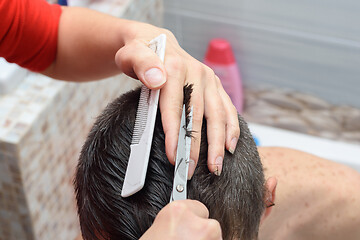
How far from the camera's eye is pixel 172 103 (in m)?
0.71

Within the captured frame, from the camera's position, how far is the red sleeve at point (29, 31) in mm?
971

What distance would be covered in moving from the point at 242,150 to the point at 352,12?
1079mm

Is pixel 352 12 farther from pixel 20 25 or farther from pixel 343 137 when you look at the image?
pixel 20 25

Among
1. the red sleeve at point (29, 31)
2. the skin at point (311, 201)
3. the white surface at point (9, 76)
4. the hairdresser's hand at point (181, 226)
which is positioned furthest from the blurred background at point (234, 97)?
the hairdresser's hand at point (181, 226)

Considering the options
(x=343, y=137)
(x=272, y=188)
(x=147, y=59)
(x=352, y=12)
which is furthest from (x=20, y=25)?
(x=343, y=137)

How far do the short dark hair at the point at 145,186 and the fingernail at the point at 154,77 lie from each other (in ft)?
0.17

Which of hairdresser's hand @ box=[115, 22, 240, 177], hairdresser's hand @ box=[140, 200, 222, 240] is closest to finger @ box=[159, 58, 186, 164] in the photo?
hairdresser's hand @ box=[115, 22, 240, 177]

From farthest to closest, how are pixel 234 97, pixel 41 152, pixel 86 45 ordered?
pixel 234 97 < pixel 41 152 < pixel 86 45

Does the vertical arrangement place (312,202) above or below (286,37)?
below

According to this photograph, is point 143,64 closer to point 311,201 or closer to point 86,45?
point 86,45

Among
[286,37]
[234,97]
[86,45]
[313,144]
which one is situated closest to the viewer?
[86,45]

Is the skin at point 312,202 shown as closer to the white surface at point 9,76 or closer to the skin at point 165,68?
the skin at point 165,68

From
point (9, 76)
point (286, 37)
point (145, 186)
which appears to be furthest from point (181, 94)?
point (286, 37)

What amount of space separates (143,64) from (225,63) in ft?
3.64
